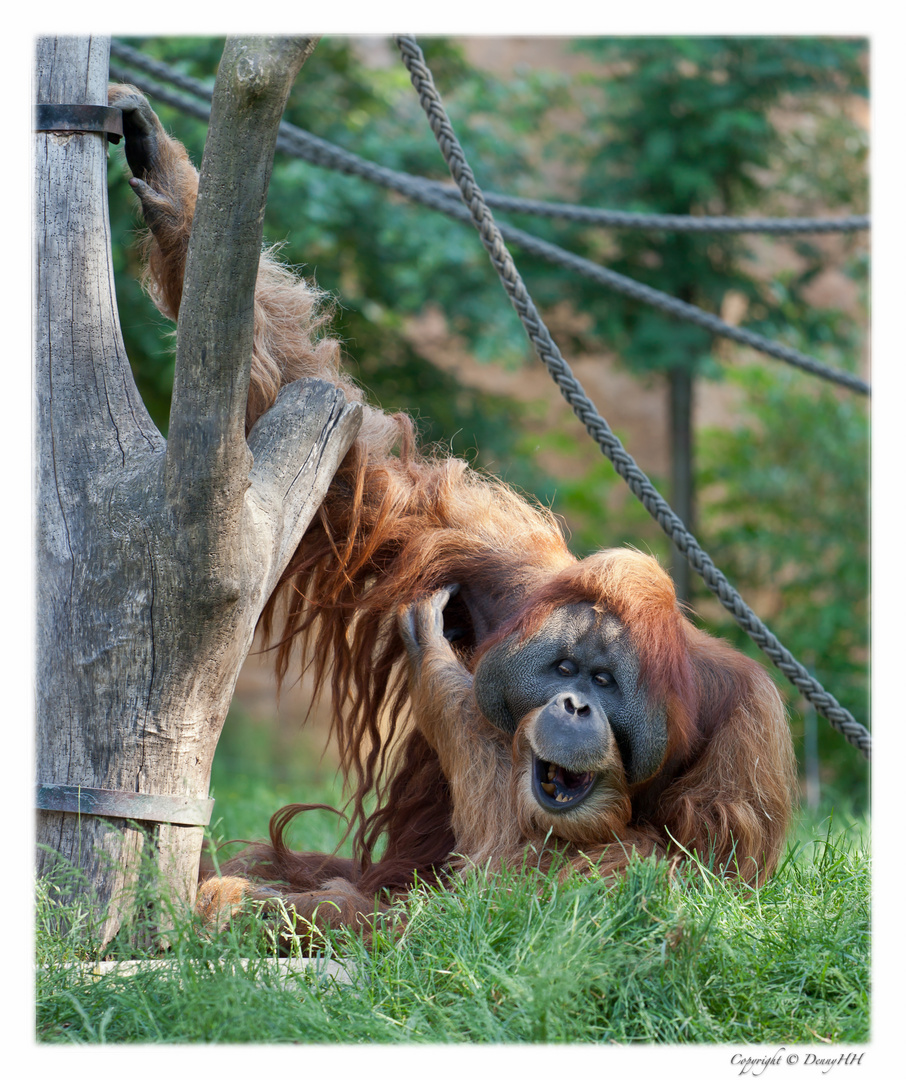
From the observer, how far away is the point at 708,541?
10.6 meters

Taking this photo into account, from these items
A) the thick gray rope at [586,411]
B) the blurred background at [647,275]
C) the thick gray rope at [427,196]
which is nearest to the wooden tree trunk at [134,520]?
the thick gray rope at [586,411]

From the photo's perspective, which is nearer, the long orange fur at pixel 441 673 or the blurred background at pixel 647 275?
the long orange fur at pixel 441 673

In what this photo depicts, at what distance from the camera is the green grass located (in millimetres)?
2090

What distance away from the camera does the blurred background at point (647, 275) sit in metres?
7.48

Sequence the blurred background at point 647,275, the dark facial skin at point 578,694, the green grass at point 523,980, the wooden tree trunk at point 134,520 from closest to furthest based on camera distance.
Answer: the green grass at point 523,980 < the wooden tree trunk at point 134,520 < the dark facial skin at point 578,694 < the blurred background at point 647,275

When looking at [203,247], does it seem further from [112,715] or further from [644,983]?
[644,983]

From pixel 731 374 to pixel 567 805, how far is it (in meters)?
8.99

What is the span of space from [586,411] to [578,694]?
2.77ft

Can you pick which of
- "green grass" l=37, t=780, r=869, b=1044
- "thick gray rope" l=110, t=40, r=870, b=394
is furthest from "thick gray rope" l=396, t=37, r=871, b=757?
"thick gray rope" l=110, t=40, r=870, b=394

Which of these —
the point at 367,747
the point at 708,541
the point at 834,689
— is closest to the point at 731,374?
the point at 708,541

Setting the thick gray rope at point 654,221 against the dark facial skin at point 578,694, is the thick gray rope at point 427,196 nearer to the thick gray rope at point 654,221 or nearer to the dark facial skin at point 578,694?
the thick gray rope at point 654,221

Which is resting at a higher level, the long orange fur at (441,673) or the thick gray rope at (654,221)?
the thick gray rope at (654,221)

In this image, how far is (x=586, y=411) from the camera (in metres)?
3.11

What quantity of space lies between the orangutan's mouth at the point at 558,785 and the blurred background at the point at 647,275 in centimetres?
390
